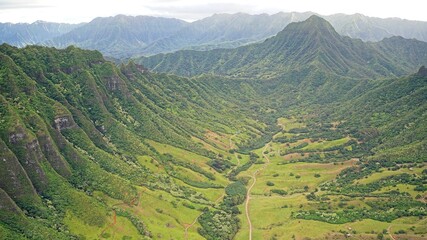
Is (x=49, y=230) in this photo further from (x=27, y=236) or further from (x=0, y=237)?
(x=0, y=237)

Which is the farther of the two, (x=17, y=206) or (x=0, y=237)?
(x=17, y=206)

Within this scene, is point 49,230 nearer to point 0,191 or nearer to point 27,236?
point 27,236

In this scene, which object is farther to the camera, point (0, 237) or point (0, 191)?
point (0, 191)

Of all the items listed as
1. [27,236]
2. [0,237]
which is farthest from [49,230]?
[0,237]

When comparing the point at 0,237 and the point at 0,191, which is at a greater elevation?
the point at 0,191

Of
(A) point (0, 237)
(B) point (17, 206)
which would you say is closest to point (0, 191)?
(B) point (17, 206)
